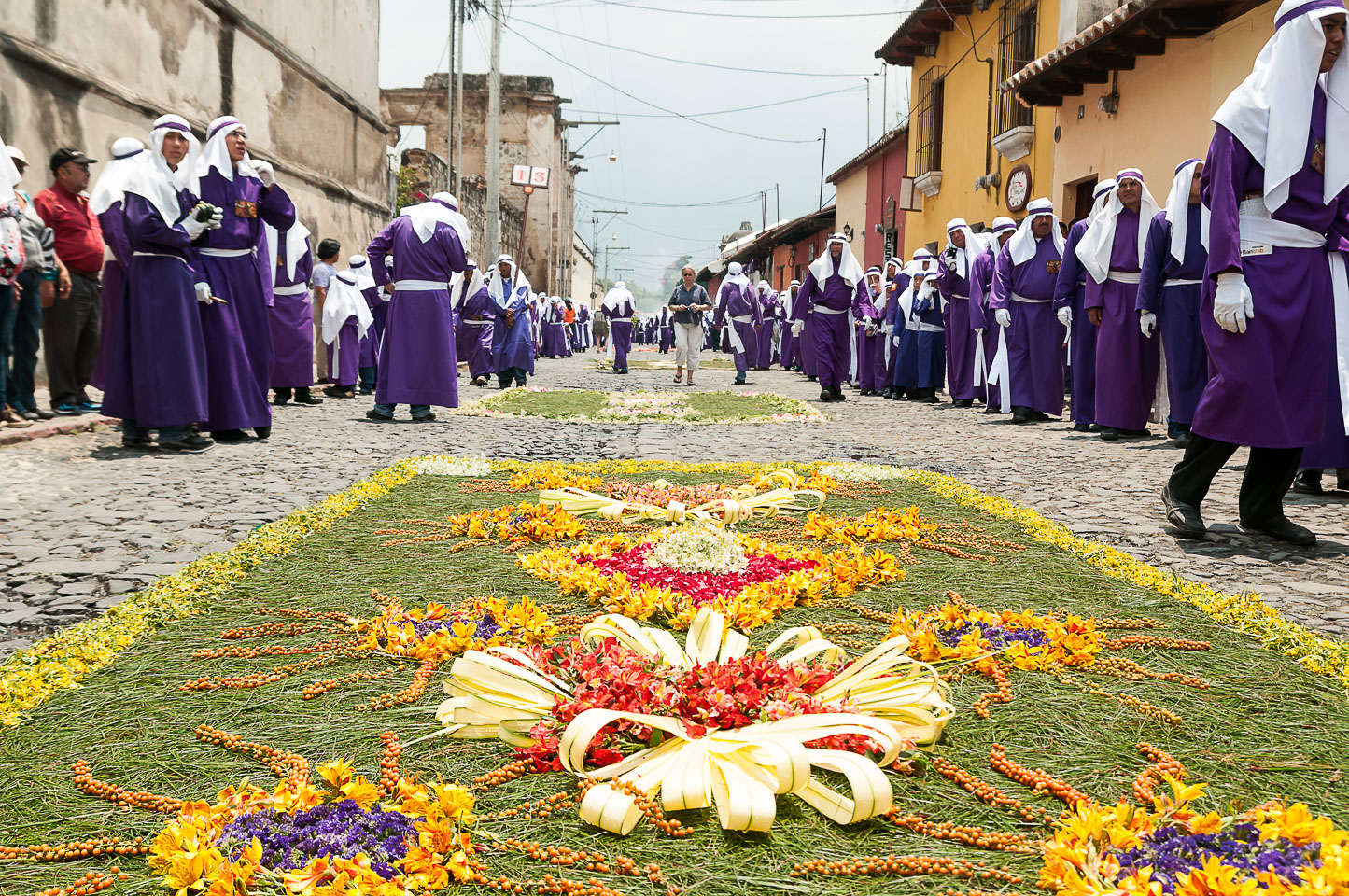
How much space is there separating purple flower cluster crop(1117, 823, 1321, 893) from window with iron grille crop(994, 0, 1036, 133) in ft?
51.0

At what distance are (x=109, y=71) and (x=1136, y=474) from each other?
9.78 meters

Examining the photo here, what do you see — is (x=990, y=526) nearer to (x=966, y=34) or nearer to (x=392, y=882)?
(x=392, y=882)

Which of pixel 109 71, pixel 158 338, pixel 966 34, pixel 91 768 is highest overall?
pixel 966 34

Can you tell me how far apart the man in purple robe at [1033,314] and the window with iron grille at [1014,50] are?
21.1ft

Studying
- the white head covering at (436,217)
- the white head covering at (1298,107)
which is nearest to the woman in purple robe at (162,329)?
the white head covering at (436,217)

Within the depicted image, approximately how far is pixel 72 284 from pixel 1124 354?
834 centimetres

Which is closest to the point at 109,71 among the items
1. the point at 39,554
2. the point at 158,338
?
the point at 158,338

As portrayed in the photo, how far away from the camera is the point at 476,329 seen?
1481 cm

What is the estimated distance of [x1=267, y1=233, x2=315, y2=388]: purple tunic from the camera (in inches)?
413

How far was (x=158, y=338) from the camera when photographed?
6.74m

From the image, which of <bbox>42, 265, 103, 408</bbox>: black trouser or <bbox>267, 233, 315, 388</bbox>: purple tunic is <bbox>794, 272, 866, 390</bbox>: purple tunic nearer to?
<bbox>267, 233, 315, 388</bbox>: purple tunic

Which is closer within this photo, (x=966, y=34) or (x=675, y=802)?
(x=675, y=802)

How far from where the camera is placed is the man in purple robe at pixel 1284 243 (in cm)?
403

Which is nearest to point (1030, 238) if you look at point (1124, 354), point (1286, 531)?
point (1124, 354)
